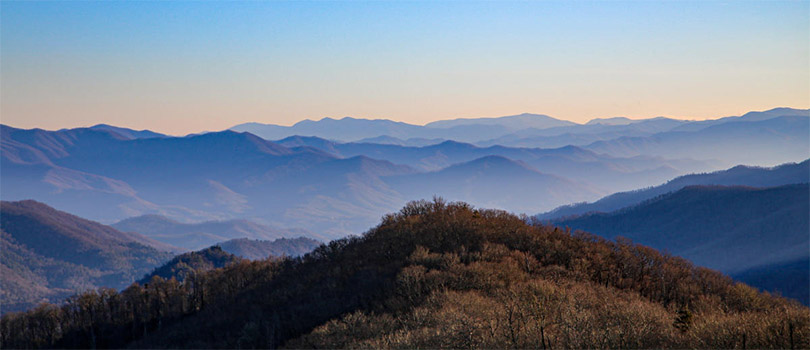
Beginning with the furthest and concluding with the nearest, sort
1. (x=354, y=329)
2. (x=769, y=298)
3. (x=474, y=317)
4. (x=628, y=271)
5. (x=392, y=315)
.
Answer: (x=628, y=271) < (x=769, y=298) < (x=392, y=315) < (x=354, y=329) < (x=474, y=317)

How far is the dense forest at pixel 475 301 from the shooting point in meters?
37.7

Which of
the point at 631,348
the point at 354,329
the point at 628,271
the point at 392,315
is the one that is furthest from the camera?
the point at 628,271

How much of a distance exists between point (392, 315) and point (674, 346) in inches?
945

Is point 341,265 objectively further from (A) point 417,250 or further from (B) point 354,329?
(B) point 354,329

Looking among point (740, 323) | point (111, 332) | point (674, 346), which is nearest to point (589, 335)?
point (674, 346)

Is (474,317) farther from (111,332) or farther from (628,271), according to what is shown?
(111,332)

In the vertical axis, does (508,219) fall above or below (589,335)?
above

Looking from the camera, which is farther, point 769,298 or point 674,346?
point 769,298

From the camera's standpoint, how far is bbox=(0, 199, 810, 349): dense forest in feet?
124

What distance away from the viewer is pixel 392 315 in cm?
5175

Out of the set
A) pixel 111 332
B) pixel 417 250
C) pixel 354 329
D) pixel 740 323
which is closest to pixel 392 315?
pixel 354 329

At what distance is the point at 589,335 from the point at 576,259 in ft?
119

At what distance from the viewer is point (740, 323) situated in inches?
1420

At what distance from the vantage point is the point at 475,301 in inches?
1954
